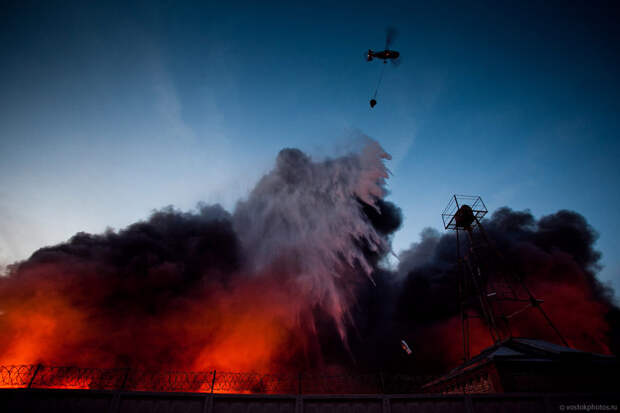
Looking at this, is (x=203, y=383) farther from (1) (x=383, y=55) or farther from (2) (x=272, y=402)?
(1) (x=383, y=55)

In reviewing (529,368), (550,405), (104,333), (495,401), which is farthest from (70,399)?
(104,333)

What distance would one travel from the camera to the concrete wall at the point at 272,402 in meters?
8.92

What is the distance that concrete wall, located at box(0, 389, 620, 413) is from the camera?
8.92m

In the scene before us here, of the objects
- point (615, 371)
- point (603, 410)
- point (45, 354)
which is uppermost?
point (45, 354)

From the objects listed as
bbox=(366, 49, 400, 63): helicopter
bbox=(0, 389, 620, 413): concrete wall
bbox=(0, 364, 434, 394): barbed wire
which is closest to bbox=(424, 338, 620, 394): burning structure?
bbox=(0, 389, 620, 413): concrete wall

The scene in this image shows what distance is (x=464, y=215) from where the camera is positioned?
2583 cm

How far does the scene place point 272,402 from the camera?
32.3 feet

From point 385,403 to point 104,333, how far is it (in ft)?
95.8

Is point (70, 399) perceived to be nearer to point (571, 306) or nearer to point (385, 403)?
point (385, 403)

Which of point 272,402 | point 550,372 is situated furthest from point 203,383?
point 550,372

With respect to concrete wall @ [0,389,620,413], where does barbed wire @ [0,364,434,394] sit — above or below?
above

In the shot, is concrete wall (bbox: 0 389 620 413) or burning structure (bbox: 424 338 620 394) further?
burning structure (bbox: 424 338 620 394)

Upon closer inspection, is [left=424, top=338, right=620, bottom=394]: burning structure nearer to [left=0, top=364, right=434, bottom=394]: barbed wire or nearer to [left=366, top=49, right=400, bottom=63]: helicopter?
[left=0, top=364, right=434, bottom=394]: barbed wire

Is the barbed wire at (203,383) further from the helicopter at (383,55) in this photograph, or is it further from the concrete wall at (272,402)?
the helicopter at (383,55)
